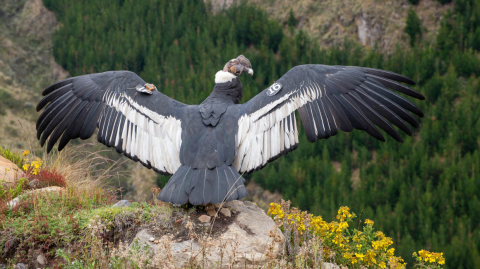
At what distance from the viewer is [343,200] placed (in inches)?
587

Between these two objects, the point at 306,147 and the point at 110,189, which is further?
the point at 306,147

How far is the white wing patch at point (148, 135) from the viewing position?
4.60 meters

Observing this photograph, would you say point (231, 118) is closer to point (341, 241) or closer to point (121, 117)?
point (121, 117)

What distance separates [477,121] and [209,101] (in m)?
12.8

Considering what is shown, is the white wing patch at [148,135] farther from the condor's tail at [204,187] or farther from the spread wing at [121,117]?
the condor's tail at [204,187]

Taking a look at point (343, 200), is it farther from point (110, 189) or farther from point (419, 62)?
point (110, 189)

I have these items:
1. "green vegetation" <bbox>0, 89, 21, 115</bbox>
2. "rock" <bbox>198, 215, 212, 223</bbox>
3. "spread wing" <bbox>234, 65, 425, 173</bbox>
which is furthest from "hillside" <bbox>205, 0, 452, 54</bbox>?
"rock" <bbox>198, 215, 212, 223</bbox>

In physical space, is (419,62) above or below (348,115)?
below

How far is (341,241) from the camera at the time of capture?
179 inches

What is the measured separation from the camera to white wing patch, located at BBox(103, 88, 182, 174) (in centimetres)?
460

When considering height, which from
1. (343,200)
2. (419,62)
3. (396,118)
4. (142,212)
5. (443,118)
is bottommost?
(343,200)

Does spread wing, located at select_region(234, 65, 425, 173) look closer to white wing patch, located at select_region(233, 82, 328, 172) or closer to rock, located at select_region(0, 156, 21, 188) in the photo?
white wing patch, located at select_region(233, 82, 328, 172)

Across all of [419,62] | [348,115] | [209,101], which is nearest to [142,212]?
[209,101]

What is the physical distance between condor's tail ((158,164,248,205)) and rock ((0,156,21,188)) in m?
Result: 2.24
